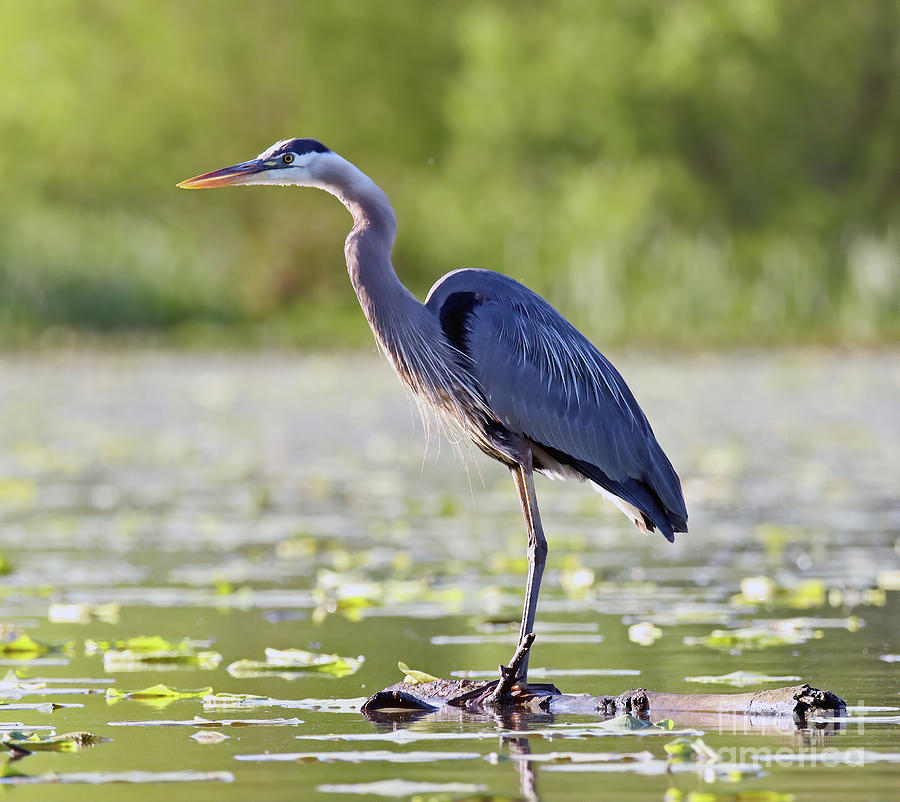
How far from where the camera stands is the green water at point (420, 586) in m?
4.59

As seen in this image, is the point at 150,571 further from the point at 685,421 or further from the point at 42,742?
the point at 685,421

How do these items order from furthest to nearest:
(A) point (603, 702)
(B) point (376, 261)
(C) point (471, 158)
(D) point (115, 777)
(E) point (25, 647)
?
(C) point (471, 158) → (E) point (25, 647) → (B) point (376, 261) → (A) point (603, 702) → (D) point (115, 777)

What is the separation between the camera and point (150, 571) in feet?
28.0

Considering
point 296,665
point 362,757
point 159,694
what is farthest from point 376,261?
point 362,757

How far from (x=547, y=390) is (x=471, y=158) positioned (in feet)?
117

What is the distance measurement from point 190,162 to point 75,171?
376 centimetres

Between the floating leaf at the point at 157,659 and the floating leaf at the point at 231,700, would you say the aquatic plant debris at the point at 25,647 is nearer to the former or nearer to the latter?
the floating leaf at the point at 157,659

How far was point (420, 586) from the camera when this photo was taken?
7848 millimetres

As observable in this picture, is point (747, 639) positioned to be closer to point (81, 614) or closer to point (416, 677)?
point (416, 677)

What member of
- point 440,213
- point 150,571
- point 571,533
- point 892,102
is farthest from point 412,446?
point 892,102

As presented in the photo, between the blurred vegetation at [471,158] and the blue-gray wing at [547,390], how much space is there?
2272 centimetres

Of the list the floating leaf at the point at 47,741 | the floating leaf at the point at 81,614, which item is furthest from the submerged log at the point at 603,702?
the floating leaf at the point at 81,614

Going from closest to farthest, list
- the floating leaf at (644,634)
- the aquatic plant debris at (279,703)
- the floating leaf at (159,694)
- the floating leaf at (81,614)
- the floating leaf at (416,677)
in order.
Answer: the aquatic plant debris at (279,703)
the floating leaf at (159,694)
the floating leaf at (416,677)
the floating leaf at (644,634)
the floating leaf at (81,614)

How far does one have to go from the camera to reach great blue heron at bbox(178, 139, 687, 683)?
6.20 metres
